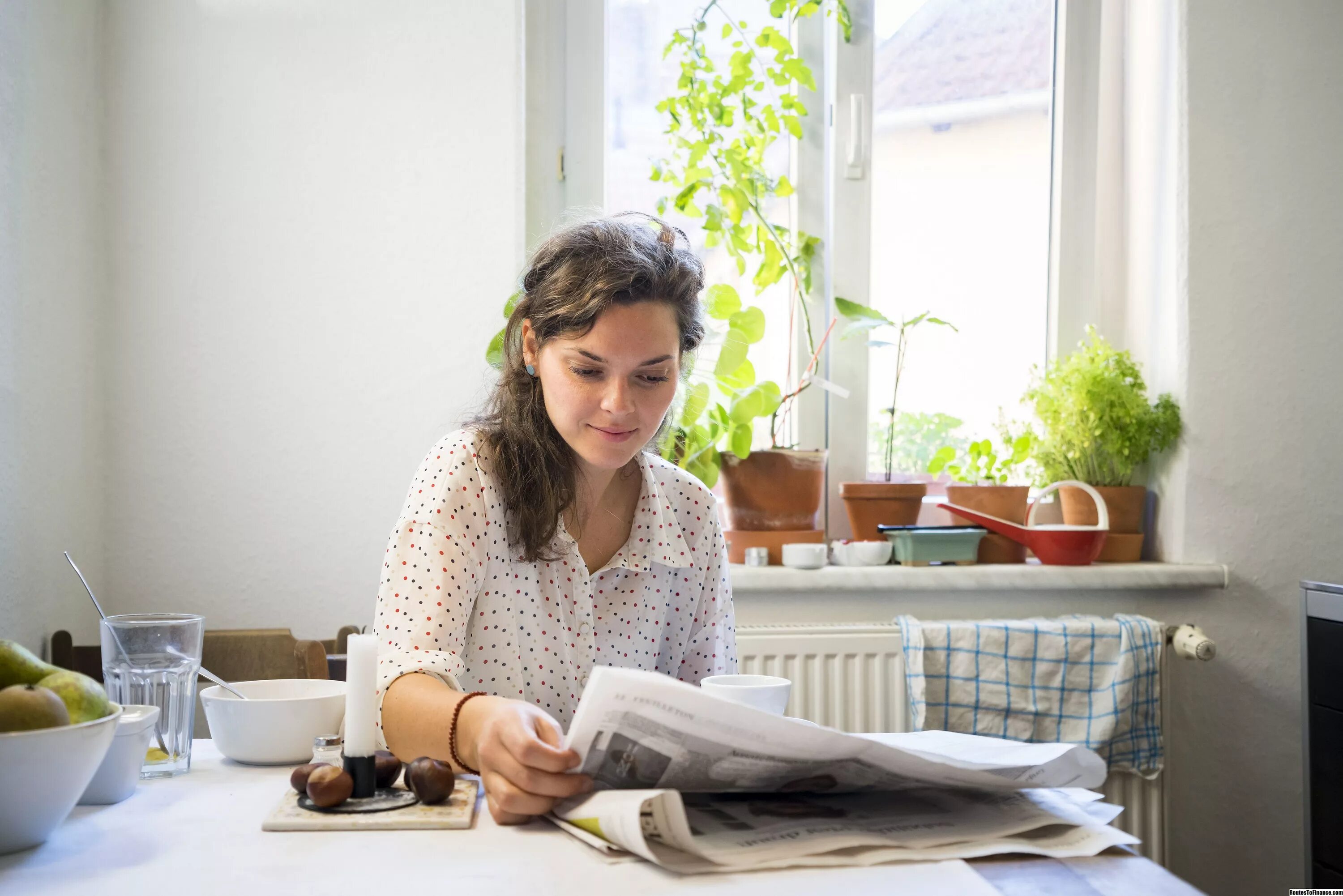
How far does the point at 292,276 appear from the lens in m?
2.04

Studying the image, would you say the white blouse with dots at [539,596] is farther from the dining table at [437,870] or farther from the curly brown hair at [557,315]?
the dining table at [437,870]

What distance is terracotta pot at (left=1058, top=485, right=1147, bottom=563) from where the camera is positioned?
7.43ft

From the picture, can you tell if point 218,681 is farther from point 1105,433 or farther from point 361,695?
point 1105,433

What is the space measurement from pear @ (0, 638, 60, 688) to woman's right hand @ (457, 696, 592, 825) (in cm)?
30

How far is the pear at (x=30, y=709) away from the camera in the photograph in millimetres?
648

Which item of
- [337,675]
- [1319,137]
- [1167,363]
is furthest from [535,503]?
[1319,137]

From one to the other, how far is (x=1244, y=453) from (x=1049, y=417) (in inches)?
15.7

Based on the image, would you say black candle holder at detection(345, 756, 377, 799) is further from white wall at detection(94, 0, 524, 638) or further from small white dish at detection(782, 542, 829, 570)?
small white dish at detection(782, 542, 829, 570)

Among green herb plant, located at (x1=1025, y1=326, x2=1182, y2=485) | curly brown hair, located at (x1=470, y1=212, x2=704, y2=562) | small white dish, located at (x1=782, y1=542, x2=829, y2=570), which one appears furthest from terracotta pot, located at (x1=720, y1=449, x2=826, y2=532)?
curly brown hair, located at (x1=470, y1=212, x2=704, y2=562)

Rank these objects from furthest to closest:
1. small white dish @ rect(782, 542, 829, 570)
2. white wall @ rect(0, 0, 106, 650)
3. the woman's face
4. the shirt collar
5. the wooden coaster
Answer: small white dish @ rect(782, 542, 829, 570)
white wall @ rect(0, 0, 106, 650)
the shirt collar
the woman's face
the wooden coaster

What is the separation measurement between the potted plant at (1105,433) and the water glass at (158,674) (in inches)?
73.6

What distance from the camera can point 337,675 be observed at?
1626 mm

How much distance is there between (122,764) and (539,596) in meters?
0.54

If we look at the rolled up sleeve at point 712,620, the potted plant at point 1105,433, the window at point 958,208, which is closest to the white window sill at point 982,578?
the potted plant at point 1105,433
